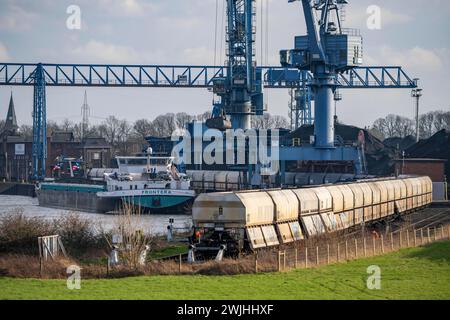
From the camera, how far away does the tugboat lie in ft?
260

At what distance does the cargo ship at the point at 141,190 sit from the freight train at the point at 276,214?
32274mm

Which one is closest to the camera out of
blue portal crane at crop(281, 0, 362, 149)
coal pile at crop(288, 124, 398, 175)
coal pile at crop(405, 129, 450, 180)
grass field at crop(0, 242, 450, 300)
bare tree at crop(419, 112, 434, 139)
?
grass field at crop(0, 242, 450, 300)

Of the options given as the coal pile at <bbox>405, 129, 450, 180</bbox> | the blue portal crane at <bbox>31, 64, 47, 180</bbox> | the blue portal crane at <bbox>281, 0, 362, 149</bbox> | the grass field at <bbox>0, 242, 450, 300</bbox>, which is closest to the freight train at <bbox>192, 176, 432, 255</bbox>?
the grass field at <bbox>0, 242, 450, 300</bbox>

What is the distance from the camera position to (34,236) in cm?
3781

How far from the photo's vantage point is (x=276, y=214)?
3612 cm

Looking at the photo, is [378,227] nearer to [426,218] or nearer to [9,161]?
[426,218]

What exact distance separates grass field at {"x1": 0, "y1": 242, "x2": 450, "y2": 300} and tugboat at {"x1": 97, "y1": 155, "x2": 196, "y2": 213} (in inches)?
1892

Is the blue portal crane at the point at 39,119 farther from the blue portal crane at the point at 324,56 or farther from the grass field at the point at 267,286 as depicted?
the grass field at the point at 267,286

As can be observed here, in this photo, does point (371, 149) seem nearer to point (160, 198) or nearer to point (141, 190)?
point (160, 198)

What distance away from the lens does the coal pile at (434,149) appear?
91556 millimetres

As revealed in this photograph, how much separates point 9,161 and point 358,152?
330ft

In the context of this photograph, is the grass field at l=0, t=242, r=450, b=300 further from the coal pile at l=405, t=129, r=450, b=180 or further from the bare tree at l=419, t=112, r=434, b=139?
the bare tree at l=419, t=112, r=434, b=139

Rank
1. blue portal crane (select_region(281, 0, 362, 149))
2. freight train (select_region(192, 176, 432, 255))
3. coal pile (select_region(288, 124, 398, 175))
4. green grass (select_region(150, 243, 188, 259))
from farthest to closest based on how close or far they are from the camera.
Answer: coal pile (select_region(288, 124, 398, 175)), blue portal crane (select_region(281, 0, 362, 149)), green grass (select_region(150, 243, 188, 259)), freight train (select_region(192, 176, 432, 255))
